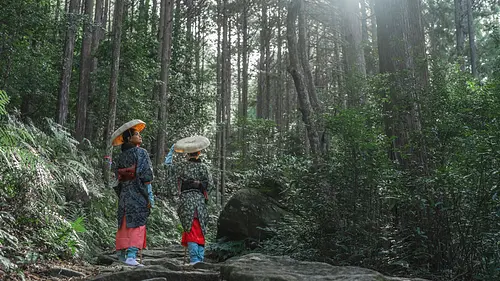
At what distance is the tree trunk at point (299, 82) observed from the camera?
890 cm

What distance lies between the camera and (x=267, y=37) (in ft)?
104

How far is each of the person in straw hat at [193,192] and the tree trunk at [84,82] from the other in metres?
8.27

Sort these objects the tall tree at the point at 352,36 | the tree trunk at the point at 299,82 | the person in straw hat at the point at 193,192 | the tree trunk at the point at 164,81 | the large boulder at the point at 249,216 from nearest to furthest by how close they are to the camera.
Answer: the person in straw hat at the point at 193,192 < the large boulder at the point at 249,216 < the tree trunk at the point at 299,82 < the tall tree at the point at 352,36 < the tree trunk at the point at 164,81

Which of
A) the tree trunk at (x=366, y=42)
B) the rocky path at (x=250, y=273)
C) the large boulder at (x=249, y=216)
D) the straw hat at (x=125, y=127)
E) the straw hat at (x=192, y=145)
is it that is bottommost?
the rocky path at (x=250, y=273)

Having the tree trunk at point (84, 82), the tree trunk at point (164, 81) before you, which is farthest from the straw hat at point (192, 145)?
the tree trunk at point (164, 81)

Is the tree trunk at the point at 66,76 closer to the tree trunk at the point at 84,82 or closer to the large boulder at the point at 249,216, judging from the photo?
the tree trunk at the point at 84,82

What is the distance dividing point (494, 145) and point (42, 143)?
25.5 ft

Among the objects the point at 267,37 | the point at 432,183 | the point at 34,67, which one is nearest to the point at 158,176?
the point at 34,67

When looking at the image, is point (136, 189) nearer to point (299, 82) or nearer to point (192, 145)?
point (192, 145)

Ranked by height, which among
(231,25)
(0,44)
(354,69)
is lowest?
(354,69)

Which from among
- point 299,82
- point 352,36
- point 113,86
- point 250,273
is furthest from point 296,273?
point 352,36

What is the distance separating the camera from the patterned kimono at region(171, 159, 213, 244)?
23.6 feet

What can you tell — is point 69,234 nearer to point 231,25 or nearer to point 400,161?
point 400,161

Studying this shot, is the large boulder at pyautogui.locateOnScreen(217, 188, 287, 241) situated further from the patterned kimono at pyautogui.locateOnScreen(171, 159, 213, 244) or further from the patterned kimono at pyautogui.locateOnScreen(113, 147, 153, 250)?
the patterned kimono at pyautogui.locateOnScreen(113, 147, 153, 250)
